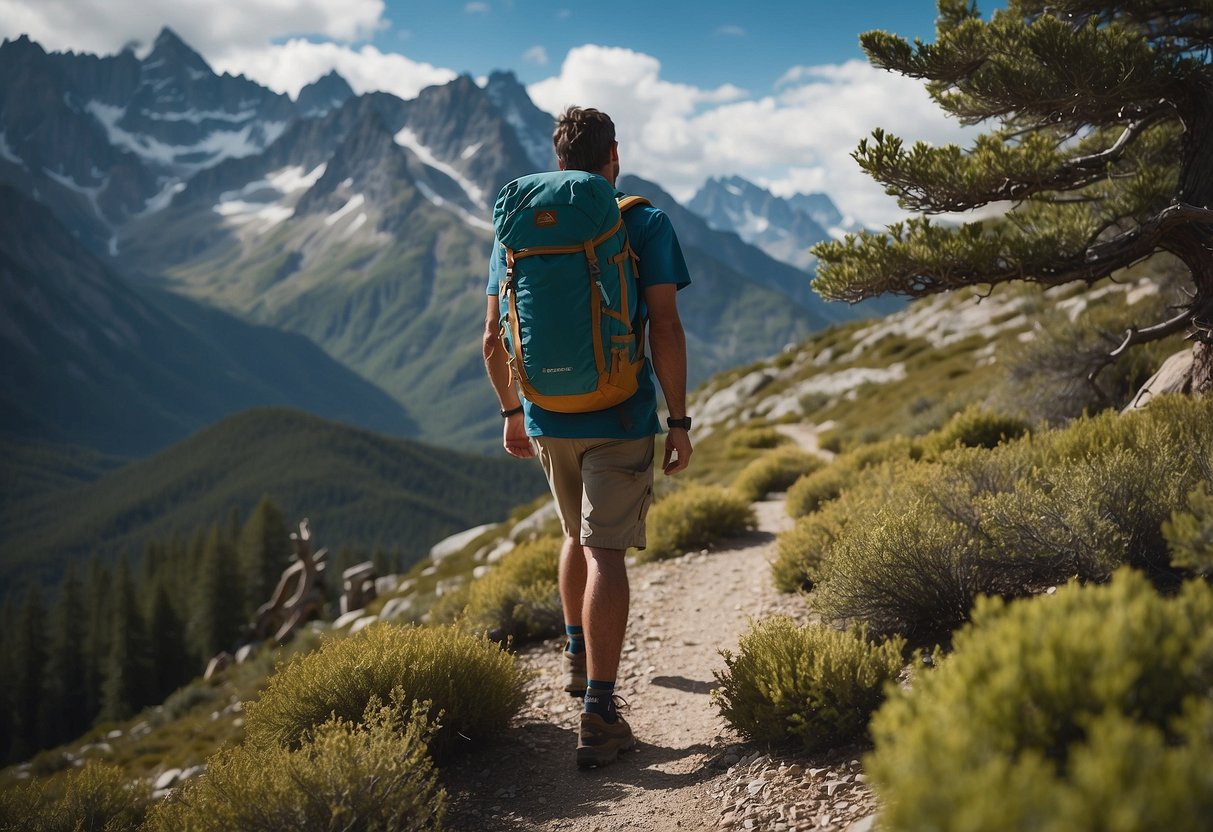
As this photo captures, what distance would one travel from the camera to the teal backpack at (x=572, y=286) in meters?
4.38

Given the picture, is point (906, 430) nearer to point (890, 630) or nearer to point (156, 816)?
point (890, 630)

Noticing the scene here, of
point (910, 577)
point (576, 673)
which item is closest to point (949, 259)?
point (910, 577)

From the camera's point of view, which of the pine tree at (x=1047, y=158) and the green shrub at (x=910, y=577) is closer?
the green shrub at (x=910, y=577)

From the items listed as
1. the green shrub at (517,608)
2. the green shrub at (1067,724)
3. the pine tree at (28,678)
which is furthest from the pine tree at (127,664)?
the green shrub at (1067,724)

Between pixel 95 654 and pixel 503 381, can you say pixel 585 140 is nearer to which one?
pixel 503 381

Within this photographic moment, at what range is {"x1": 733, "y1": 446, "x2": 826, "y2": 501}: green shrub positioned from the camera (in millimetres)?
16000

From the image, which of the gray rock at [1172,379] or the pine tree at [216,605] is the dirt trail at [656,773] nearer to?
the gray rock at [1172,379]

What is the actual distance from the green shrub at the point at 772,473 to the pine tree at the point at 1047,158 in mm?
8515

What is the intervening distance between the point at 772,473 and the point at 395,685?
41.2 ft

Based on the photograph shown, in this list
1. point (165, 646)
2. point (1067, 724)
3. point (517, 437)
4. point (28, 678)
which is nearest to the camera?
point (1067, 724)

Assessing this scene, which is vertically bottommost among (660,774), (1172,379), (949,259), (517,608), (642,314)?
(660,774)

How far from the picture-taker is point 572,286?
172 inches

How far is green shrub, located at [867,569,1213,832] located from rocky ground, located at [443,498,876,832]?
4.57ft

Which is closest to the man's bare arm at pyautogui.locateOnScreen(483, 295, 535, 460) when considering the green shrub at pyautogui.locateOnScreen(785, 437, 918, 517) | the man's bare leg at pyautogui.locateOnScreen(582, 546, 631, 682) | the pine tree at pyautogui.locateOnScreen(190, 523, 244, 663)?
the man's bare leg at pyautogui.locateOnScreen(582, 546, 631, 682)
